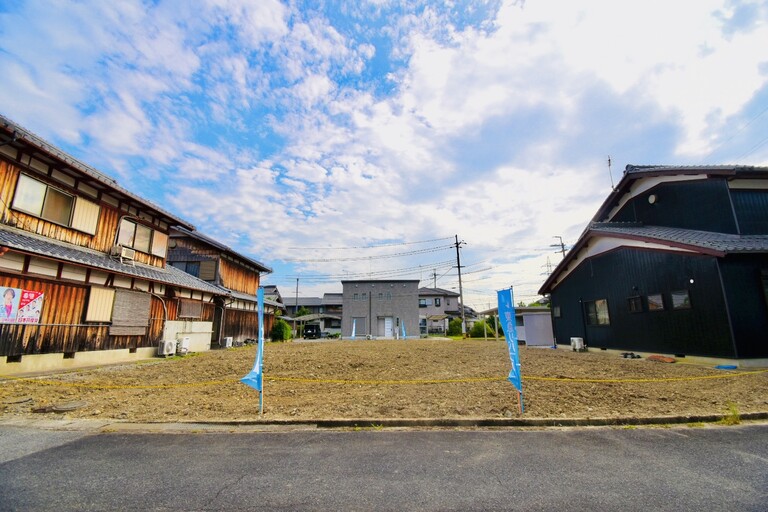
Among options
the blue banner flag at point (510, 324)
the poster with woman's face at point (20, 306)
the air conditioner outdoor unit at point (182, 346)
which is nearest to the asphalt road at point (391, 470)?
the blue banner flag at point (510, 324)

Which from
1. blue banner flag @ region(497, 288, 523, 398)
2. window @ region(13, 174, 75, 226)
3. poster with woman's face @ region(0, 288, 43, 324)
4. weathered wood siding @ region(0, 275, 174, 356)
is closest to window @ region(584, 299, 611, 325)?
blue banner flag @ region(497, 288, 523, 398)

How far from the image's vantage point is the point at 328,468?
350 cm

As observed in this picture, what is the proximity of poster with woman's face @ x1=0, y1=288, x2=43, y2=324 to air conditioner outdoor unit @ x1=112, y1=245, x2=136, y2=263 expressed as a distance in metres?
3.70

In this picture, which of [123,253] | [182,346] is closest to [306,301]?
[182,346]

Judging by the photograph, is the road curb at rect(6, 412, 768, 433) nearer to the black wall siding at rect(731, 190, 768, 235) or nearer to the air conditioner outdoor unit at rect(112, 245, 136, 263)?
the air conditioner outdoor unit at rect(112, 245, 136, 263)

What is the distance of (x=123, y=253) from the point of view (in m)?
12.7

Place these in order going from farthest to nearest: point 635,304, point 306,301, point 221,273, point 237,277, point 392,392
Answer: point 306,301
point 237,277
point 221,273
point 635,304
point 392,392

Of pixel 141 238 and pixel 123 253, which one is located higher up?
pixel 141 238

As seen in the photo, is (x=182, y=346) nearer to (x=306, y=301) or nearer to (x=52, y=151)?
(x=52, y=151)

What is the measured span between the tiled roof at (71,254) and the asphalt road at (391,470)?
582cm

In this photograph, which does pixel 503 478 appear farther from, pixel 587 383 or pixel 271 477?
pixel 587 383

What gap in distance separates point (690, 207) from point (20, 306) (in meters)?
20.6

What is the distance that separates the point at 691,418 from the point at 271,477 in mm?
5977

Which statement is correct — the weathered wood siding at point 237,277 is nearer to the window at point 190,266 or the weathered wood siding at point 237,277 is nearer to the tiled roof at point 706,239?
the window at point 190,266
